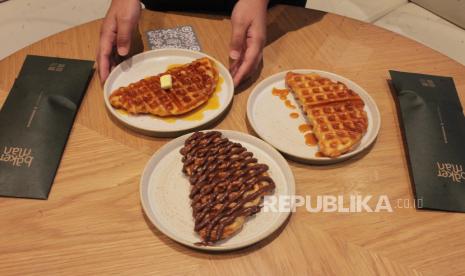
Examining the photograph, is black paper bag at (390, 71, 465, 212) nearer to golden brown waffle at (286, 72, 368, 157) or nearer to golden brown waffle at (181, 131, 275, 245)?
golden brown waffle at (286, 72, 368, 157)

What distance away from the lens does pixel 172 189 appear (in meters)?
1.39

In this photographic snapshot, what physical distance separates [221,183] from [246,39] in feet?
2.54

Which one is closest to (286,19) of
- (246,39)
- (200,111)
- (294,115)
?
(246,39)

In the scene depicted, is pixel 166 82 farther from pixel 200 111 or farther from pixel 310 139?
pixel 310 139

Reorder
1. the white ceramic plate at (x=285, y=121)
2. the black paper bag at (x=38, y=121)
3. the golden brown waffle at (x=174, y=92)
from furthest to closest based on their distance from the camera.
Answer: the golden brown waffle at (x=174, y=92)
the white ceramic plate at (x=285, y=121)
the black paper bag at (x=38, y=121)

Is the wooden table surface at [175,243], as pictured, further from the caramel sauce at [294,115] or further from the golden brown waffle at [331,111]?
the caramel sauce at [294,115]

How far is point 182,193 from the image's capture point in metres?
1.38

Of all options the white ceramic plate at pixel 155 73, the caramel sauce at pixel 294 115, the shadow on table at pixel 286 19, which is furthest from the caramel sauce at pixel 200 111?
the shadow on table at pixel 286 19

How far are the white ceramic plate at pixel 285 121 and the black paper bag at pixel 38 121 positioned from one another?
71cm

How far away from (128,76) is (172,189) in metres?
0.65

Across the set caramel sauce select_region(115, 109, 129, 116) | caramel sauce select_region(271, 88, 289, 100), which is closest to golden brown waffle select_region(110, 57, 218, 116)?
caramel sauce select_region(115, 109, 129, 116)

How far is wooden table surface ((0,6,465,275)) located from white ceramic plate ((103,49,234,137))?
48 millimetres

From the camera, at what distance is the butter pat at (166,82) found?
168 centimetres

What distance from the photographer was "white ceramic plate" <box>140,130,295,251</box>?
49.4 inches
